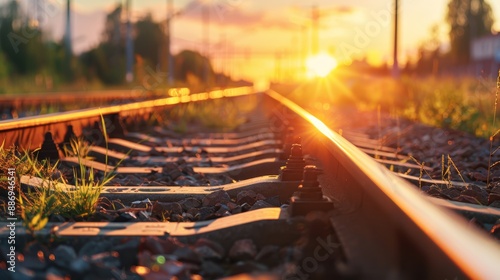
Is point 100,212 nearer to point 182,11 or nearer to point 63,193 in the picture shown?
point 63,193

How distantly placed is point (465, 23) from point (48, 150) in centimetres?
10069

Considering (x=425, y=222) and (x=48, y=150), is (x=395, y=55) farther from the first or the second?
(x=425, y=222)

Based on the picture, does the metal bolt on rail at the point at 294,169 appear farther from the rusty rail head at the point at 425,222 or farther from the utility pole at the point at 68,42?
the utility pole at the point at 68,42

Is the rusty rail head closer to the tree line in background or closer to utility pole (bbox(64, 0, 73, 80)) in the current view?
the tree line in background

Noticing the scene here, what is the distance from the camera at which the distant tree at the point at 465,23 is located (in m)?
99.8

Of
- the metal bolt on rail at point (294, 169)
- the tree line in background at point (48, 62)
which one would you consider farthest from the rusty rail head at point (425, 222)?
the tree line in background at point (48, 62)

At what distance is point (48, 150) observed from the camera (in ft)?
20.1

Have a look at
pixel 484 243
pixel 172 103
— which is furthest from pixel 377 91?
pixel 484 243

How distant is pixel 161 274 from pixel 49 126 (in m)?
4.22

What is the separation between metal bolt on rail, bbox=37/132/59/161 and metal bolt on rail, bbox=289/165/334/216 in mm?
2970

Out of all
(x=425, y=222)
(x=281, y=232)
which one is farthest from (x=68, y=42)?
(x=425, y=222)

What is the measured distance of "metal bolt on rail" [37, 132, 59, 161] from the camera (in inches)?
240

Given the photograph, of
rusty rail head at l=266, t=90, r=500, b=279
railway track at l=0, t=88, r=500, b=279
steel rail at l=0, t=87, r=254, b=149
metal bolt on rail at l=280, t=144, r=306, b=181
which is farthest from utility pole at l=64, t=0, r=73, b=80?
rusty rail head at l=266, t=90, r=500, b=279

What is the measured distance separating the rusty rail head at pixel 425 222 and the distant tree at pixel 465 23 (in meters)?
99.7
